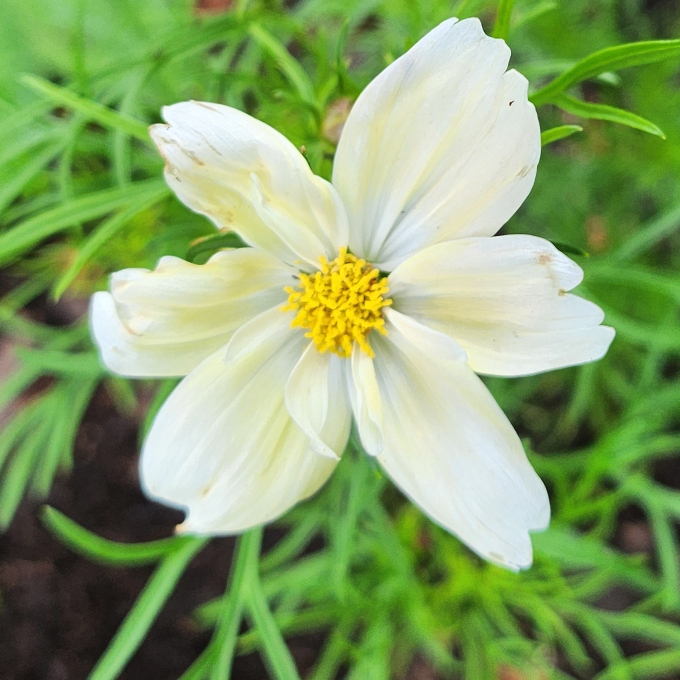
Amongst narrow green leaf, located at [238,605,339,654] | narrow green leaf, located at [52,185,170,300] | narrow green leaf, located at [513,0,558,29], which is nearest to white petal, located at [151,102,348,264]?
narrow green leaf, located at [52,185,170,300]

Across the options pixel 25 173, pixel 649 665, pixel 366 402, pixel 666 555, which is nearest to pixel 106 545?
pixel 366 402

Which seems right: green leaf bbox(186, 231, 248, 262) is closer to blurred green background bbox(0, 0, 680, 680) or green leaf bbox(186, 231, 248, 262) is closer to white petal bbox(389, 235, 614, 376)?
blurred green background bbox(0, 0, 680, 680)

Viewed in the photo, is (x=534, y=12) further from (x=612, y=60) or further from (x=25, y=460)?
(x=25, y=460)

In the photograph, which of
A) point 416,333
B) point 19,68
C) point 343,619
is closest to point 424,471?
point 416,333

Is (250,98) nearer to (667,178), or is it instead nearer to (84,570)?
(667,178)

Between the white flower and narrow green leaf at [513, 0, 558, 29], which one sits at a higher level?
narrow green leaf at [513, 0, 558, 29]
